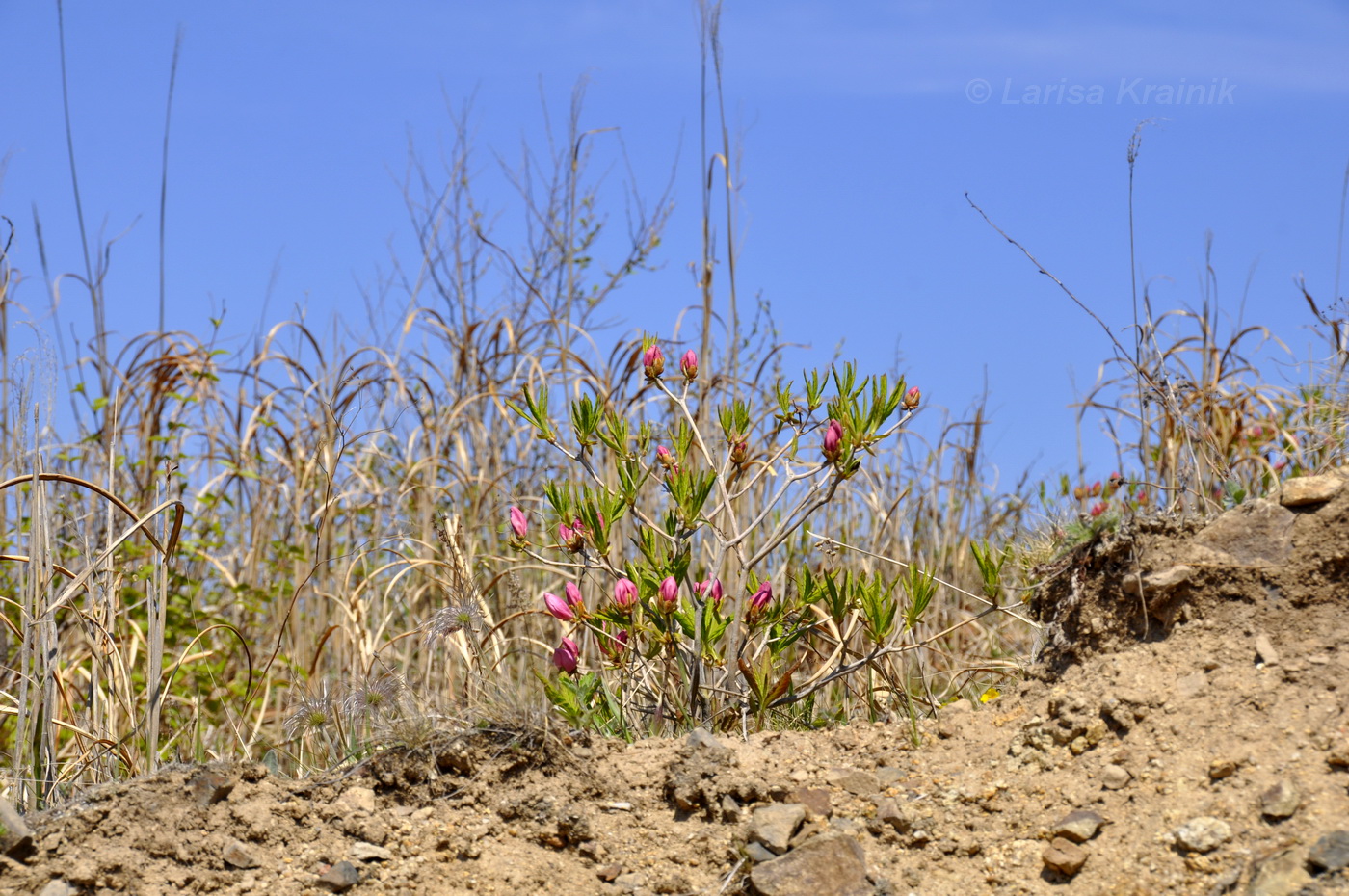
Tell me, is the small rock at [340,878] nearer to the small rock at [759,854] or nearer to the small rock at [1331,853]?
the small rock at [759,854]

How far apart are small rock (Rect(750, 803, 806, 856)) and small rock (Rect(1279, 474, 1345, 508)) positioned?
4.07ft

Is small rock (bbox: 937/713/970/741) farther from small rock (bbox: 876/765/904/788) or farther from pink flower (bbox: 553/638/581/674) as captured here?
pink flower (bbox: 553/638/581/674)

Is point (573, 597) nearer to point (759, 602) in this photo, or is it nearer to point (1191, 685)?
point (759, 602)

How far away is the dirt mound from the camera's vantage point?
72.1 inches

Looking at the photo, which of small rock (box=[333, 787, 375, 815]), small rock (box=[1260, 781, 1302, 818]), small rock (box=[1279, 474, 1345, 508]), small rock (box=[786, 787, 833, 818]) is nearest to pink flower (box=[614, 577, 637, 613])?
small rock (box=[786, 787, 833, 818])

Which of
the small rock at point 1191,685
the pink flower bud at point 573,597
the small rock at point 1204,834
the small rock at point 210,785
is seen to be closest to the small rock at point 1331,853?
the small rock at point 1204,834

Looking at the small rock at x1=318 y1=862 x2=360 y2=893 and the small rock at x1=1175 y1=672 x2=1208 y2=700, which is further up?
the small rock at x1=1175 y1=672 x2=1208 y2=700

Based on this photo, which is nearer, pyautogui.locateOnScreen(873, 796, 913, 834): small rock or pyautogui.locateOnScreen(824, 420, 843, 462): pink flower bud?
pyautogui.locateOnScreen(873, 796, 913, 834): small rock

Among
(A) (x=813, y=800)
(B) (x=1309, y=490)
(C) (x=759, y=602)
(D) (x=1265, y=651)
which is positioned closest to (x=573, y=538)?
(C) (x=759, y=602)

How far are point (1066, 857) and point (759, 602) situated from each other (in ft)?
2.92

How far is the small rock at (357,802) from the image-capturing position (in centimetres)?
212

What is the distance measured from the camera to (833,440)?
2.38m

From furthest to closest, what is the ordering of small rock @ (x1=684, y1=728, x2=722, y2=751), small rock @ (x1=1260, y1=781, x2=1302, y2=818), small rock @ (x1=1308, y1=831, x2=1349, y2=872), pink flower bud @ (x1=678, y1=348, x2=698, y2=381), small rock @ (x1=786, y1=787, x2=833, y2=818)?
pink flower bud @ (x1=678, y1=348, x2=698, y2=381) < small rock @ (x1=684, y1=728, x2=722, y2=751) < small rock @ (x1=786, y1=787, x2=833, y2=818) < small rock @ (x1=1260, y1=781, x2=1302, y2=818) < small rock @ (x1=1308, y1=831, x2=1349, y2=872)

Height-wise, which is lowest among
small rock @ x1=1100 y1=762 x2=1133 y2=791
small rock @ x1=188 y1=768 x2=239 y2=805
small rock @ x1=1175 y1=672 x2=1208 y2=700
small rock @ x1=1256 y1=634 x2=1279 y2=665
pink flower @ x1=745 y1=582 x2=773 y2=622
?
small rock @ x1=1100 y1=762 x2=1133 y2=791
